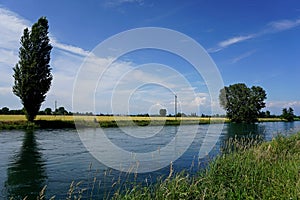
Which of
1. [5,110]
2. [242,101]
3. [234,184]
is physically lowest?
[234,184]

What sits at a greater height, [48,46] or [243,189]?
[48,46]

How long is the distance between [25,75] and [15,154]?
2390 cm

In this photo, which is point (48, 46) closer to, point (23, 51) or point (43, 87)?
point (23, 51)

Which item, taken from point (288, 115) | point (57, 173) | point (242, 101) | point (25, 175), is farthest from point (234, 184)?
point (288, 115)

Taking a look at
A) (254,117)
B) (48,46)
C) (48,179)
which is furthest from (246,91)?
(48,179)

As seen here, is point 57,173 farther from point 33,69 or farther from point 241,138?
point 33,69

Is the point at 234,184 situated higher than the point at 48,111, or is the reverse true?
the point at 48,111

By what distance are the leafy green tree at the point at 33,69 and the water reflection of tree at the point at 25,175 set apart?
22.7m

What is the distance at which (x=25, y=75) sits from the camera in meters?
39.0

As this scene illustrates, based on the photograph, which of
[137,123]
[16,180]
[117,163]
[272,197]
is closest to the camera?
[272,197]

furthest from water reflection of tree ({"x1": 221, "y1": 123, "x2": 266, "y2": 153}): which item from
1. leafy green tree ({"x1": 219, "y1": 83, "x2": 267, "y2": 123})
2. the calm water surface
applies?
leafy green tree ({"x1": 219, "y1": 83, "x2": 267, "y2": 123})

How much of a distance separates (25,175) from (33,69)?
3024cm

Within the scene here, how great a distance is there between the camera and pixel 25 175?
12539 mm

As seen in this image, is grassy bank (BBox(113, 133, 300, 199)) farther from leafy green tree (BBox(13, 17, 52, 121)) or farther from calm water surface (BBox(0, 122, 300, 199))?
leafy green tree (BBox(13, 17, 52, 121))
